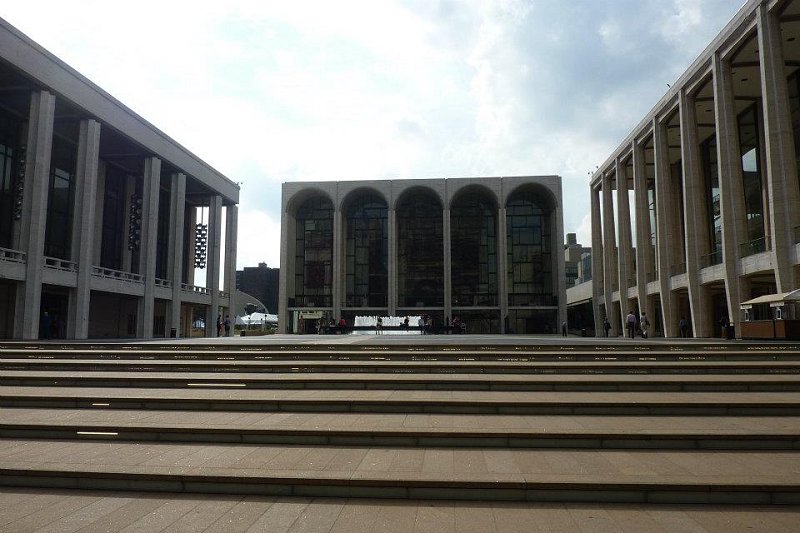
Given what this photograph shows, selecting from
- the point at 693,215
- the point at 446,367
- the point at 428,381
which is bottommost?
the point at 428,381

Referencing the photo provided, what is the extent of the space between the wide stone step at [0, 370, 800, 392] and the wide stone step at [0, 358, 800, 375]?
0.53 metres

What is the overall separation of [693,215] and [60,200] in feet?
130

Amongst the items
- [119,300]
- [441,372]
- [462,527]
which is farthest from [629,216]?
Result: [462,527]

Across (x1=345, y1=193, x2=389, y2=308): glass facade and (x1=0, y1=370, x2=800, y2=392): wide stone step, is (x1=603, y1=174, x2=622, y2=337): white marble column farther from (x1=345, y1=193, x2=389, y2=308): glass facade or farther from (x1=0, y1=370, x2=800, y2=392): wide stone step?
(x1=0, y1=370, x2=800, y2=392): wide stone step

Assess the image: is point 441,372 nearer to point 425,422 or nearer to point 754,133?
point 425,422

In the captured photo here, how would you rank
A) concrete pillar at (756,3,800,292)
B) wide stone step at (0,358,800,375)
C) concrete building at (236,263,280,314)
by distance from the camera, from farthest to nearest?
concrete building at (236,263,280,314) → concrete pillar at (756,3,800,292) → wide stone step at (0,358,800,375)

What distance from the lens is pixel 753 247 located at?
25641mm

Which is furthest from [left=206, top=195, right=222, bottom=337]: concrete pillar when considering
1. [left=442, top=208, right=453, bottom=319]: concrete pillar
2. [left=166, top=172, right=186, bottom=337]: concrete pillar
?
[left=442, top=208, right=453, bottom=319]: concrete pillar

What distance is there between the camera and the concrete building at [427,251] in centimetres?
5556

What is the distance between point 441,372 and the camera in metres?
11.4

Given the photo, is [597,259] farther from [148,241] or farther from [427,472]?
[427,472]

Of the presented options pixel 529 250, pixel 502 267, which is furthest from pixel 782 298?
pixel 529 250

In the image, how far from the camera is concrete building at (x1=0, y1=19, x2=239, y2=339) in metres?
26.9

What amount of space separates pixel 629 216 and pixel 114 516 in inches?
1760
